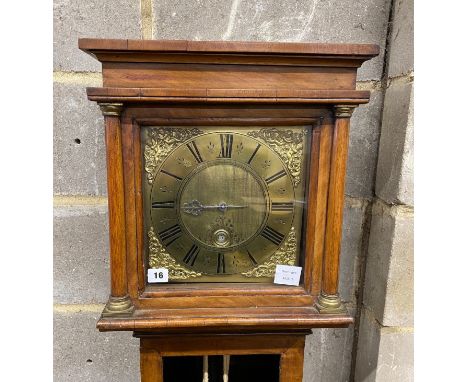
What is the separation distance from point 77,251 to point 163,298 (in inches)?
13.6

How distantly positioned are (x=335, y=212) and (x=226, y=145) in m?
0.21

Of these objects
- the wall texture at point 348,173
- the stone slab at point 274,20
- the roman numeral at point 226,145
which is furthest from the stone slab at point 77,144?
the roman numeral at point 226,145

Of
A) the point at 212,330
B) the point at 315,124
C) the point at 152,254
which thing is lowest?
the point at 212,330

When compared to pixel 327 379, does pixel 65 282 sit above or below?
above

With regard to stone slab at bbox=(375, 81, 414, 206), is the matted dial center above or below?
below

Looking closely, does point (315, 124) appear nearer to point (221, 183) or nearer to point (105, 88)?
point (221, 183)

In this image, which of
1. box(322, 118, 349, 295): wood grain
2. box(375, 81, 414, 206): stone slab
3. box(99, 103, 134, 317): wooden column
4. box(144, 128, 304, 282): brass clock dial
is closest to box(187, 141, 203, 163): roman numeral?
box(144, 128, 304, 282): brass clock dial

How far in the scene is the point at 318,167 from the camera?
668 mm

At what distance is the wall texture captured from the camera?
2.78 feet

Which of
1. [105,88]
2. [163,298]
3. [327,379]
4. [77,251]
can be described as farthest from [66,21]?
[327,379]

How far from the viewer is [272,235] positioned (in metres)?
0.71

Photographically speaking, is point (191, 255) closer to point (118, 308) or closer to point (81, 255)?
point (118, 308)

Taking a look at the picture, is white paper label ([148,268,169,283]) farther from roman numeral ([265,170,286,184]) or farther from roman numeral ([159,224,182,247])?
roman numeral ([265,170,286,184])

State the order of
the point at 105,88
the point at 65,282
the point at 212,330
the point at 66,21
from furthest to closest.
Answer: the point at 65,282
the point at 66,21
the point at 212,330
the point at 105,88
